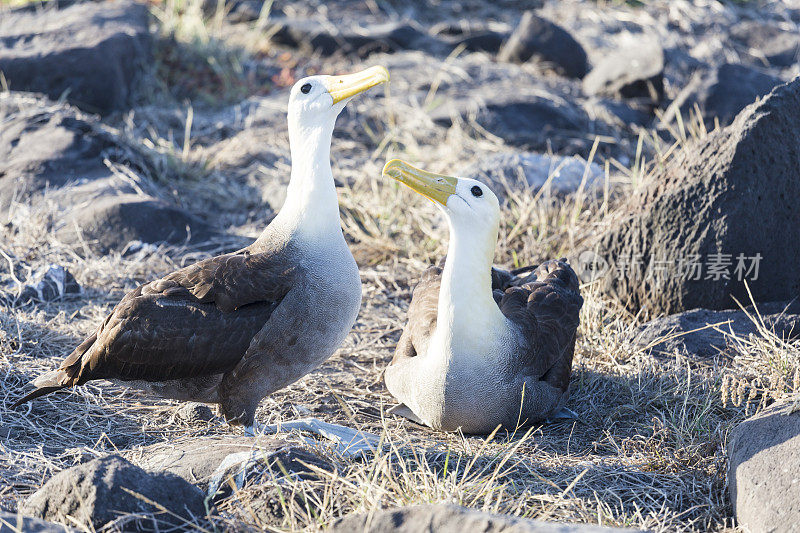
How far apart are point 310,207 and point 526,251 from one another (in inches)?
91.7

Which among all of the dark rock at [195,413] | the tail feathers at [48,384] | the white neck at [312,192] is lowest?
the dark rock at [195,413]

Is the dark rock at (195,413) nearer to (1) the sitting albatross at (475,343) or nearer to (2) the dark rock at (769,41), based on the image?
(1) the sitting albatross at (475,343)

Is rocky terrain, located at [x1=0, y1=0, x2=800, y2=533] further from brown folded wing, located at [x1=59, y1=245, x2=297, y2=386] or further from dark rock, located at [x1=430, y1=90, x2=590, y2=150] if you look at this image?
brown folded wing, located at [x1=59, y1=245, x2=297, y2=386]

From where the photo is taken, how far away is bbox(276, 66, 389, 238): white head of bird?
12.9ft

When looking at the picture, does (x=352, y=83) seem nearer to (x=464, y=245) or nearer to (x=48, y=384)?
(x=464, y=245)

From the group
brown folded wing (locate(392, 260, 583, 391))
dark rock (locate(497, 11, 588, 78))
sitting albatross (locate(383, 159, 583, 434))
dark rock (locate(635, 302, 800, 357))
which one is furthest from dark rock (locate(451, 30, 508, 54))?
sitting albatross (locate(383, 159, 583, 434))

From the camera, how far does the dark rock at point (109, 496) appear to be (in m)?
2.73

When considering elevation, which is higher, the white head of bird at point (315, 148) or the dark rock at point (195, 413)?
the white head of bird at point (315, 148)

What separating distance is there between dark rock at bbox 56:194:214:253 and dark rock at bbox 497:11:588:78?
5.32 meters

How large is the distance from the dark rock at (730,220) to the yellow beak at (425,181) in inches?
70.5

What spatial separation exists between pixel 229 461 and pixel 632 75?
7.14 metres

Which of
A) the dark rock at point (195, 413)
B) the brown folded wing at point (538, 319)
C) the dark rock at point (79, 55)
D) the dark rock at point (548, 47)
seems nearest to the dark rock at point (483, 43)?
the dark rock at point (548, 47)

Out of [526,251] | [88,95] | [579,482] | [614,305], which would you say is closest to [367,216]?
[526,251]

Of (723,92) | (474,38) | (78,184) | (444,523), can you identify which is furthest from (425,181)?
(474,38)
